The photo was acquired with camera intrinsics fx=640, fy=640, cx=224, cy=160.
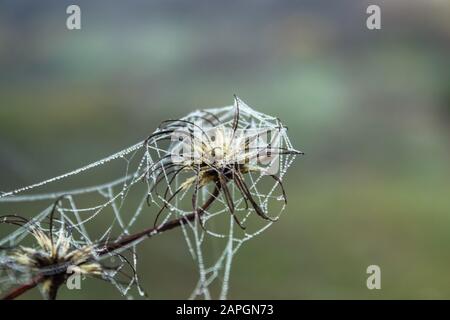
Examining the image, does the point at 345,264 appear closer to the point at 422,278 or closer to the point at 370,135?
the point at 422,278

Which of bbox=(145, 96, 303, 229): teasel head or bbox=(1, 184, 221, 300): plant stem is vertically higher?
bbox=(145, 96, 303, 229): teasel head

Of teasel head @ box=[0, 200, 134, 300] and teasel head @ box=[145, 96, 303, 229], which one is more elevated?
teasel head @ box=[145, 96, 303, 229]

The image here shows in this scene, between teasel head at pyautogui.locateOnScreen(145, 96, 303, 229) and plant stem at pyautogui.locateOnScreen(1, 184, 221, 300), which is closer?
plant stem at pyautogui.locateOnScreen(1, 184, 221, 300)

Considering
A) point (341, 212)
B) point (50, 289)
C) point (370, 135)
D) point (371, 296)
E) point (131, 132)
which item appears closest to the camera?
point (50, 289)

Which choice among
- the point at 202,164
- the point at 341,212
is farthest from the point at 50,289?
the point at 341,212

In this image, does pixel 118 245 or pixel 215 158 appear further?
pixel 215 158

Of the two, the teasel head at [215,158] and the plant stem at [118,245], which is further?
the teasel head at [215,158]

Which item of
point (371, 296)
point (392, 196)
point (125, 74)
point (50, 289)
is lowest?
point (371, 296)

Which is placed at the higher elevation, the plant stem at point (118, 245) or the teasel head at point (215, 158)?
the teasel head at point (215, 158)
